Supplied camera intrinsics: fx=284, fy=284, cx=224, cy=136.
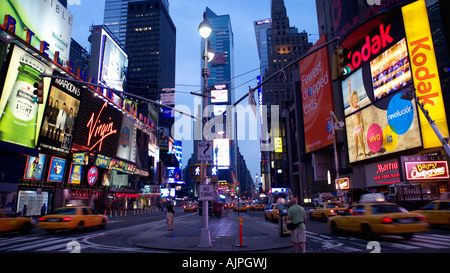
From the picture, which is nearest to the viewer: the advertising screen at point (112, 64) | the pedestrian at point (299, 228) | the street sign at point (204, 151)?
the pedestrian at point (299, 228)

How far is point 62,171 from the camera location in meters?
38.6

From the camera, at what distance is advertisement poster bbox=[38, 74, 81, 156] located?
112ft

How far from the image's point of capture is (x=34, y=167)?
111ft

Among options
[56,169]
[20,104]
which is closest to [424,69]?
[20,104]

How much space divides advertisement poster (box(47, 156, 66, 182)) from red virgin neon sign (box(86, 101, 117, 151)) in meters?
5.60

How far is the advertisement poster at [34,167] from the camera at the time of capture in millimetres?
32938

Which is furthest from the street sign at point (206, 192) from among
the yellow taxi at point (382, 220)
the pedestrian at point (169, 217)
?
the pedestrian at point (169, 217)

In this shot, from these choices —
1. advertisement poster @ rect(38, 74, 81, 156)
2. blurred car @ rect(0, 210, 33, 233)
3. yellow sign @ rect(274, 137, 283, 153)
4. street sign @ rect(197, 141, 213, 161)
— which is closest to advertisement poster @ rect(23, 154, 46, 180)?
advertisement poster @ rect(38, 74, 81, 156)

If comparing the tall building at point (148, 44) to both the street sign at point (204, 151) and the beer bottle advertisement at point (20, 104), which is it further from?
the street sign at point (204, 151)

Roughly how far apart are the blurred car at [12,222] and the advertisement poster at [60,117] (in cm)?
2118

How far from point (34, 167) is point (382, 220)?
3685 centimetres

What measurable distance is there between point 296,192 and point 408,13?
223 feet
